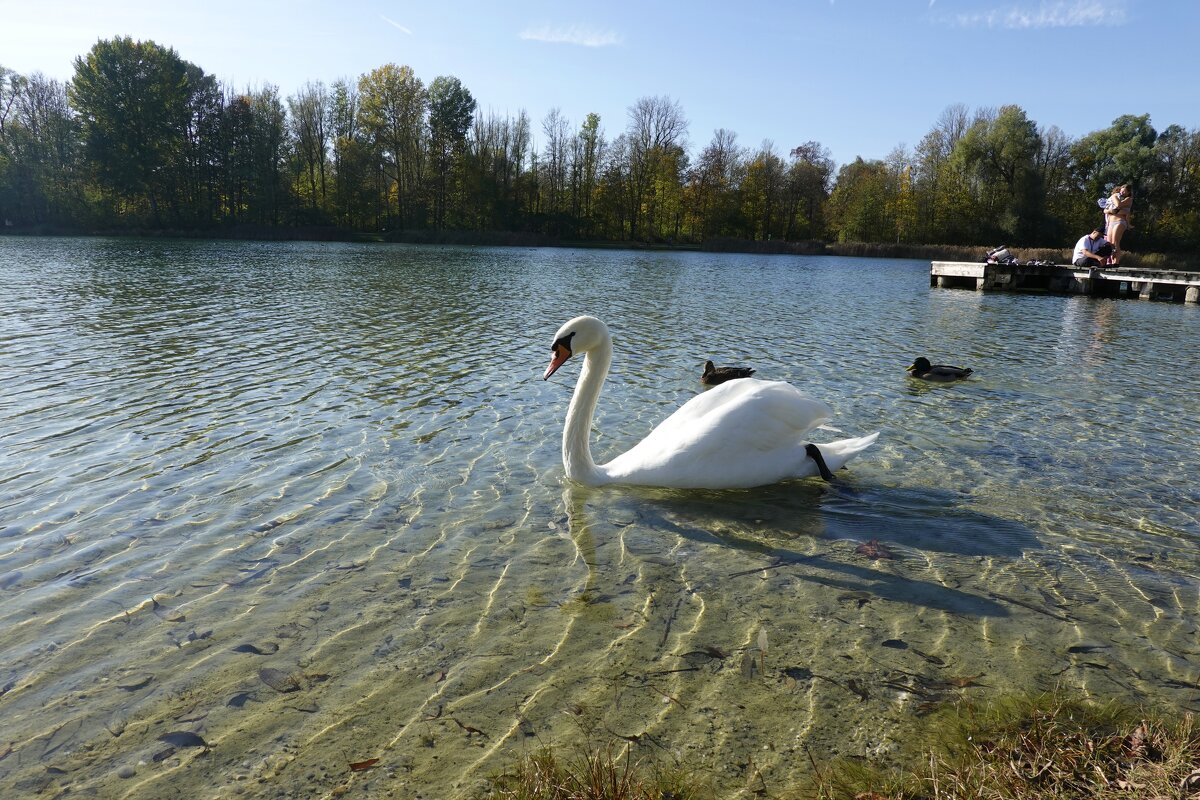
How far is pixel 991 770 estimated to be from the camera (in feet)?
8.11

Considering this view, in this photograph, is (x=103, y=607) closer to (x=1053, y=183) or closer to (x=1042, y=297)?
(x=1042, y=297)

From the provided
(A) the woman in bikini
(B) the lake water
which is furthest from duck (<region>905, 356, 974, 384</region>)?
(A) the woman in bikini

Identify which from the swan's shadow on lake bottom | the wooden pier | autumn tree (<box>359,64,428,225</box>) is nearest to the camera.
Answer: the swan's shadow on lake bottom

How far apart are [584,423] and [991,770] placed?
3682 mm

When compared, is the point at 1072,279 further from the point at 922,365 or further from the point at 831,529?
the point at 831,529

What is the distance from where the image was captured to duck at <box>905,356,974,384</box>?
1060 centimetres

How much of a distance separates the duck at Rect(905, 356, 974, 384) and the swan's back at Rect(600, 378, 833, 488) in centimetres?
573

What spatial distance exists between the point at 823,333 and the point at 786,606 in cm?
1307

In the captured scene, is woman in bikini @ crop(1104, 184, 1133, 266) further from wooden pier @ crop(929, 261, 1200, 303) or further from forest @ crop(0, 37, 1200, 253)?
forest @ crop(0, 37, 1200, 253)

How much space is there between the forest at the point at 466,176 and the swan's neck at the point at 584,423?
64.0 metres

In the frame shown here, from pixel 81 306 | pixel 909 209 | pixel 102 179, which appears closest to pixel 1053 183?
pixel 909 209

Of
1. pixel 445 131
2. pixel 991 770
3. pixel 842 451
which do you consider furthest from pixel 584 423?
pixel 445 131

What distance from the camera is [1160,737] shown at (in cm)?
260

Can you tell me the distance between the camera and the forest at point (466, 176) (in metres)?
62.0
